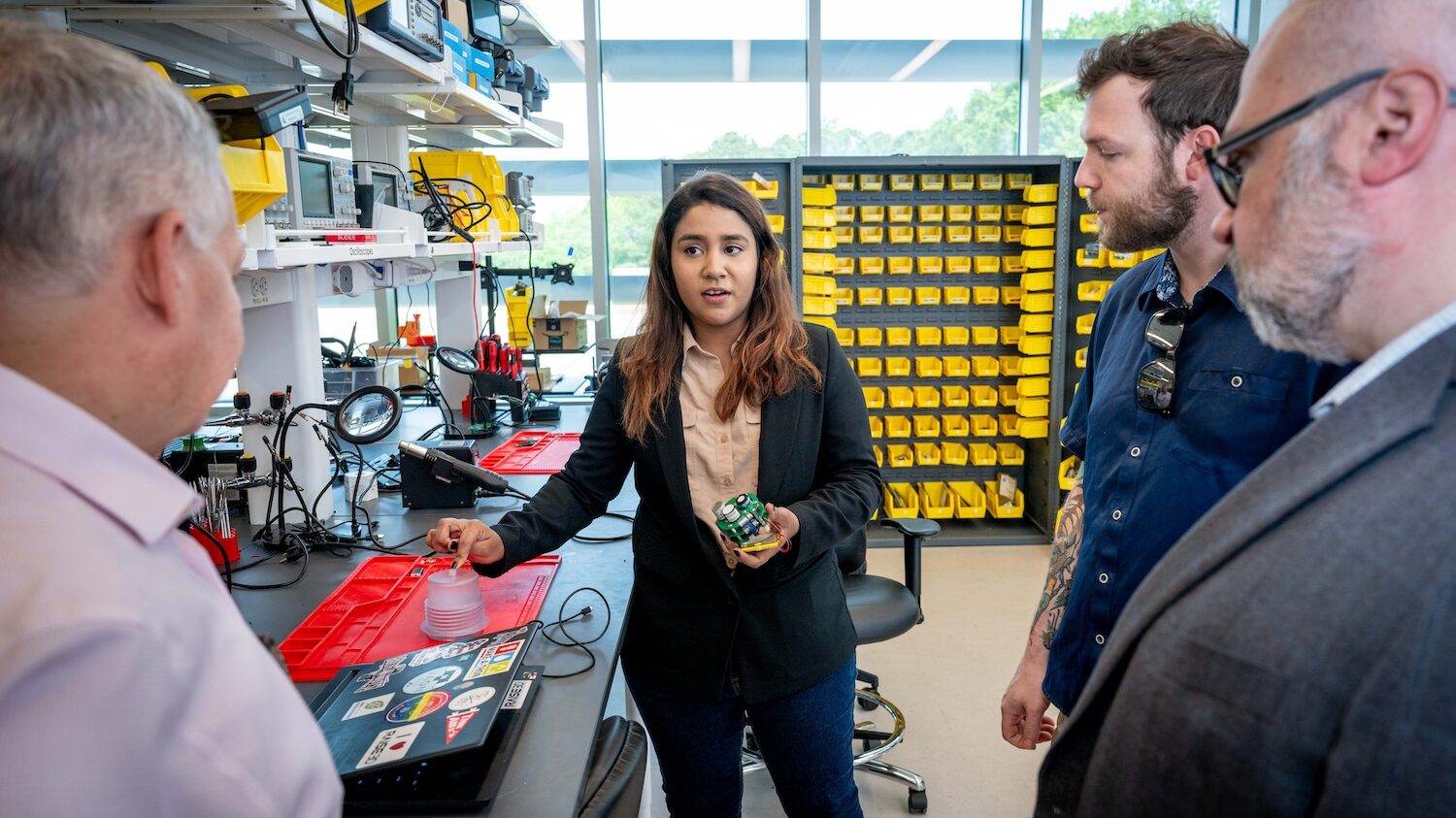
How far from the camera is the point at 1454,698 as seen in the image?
0.54 metres

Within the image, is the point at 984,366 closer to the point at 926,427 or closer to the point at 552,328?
the point at 926,427

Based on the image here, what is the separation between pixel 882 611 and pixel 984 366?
7.61 ft

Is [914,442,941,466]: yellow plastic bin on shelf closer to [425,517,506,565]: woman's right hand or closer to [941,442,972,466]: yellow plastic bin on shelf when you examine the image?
[941,442,972,466]: yellow plastic bin on shelf

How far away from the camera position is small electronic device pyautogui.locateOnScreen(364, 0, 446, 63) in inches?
77.0

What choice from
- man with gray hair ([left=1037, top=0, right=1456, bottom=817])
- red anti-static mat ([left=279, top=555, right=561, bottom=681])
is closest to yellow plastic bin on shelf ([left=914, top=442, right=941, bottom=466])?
red anti-static mat ([left=279, top=555, right=561, bottom=681])

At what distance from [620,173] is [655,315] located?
3.89 metres

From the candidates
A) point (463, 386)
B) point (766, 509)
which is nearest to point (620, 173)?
point (463, 386)

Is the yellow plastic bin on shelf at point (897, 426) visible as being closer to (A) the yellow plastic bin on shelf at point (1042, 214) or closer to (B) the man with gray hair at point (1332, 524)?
(A) the yellow plastic bin on shelf at point (1042, 214)

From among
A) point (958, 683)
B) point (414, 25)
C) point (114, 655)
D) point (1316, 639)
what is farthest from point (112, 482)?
point (958, 683)

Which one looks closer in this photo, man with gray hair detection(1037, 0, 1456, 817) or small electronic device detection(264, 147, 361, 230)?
man with gray hair detection(1037, 0, 1456, 817)

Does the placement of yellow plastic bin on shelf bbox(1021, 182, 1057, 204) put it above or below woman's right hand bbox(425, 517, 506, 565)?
above

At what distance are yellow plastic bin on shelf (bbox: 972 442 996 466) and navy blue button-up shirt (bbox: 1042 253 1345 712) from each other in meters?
3.12

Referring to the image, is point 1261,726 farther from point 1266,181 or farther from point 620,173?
point 620,173

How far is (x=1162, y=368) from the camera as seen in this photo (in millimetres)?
1328
